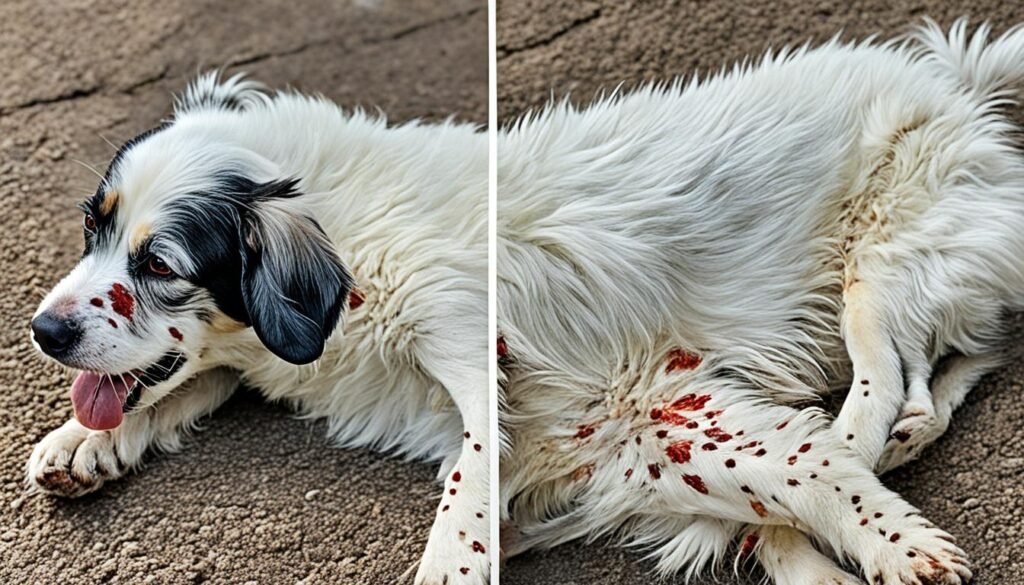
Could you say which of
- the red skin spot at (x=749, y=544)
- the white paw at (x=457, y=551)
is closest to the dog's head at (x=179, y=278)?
the white paw at (x=457, y=551)

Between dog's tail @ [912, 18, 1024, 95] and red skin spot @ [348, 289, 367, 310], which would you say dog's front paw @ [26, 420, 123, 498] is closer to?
red skin spot @ [348, 289, 367, 310]

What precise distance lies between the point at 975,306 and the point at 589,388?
1.58ft

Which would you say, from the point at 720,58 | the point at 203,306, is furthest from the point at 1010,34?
the point at 203,306

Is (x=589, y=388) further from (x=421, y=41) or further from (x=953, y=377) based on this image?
(x=421, y=41)

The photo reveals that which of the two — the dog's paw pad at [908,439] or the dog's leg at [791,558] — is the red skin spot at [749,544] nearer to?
the dog's leg at [791,558]

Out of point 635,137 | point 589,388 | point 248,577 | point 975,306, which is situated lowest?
point 248,577

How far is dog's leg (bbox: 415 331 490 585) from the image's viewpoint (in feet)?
4.84

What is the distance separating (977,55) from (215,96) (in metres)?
1.03

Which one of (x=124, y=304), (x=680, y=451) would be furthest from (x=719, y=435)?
(x=124, y=304)

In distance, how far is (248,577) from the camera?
1488mm

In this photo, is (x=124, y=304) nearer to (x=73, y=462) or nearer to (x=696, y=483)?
(x=73, y=462)

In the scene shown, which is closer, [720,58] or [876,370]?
[876,370]

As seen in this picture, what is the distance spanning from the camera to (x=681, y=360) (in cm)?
160

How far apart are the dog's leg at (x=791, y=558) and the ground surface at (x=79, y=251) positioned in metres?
0.38
